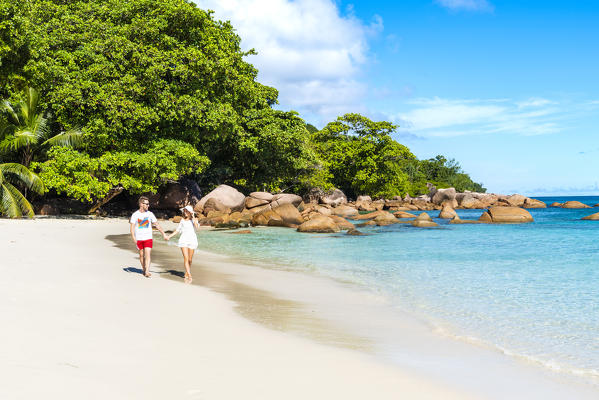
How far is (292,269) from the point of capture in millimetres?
10477

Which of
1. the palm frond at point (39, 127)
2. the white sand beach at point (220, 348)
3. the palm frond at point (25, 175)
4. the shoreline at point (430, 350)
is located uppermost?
the palm frond at point (39, 127)

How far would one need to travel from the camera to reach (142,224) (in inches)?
318

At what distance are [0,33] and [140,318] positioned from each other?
820 inches

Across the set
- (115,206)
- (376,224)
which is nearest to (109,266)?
(376,224)

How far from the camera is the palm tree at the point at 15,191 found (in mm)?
19016

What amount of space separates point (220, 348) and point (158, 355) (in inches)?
23.8

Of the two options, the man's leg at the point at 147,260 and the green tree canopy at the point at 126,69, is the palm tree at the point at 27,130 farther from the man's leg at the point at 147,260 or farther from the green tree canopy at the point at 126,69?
the man's leg at the point at 147,260

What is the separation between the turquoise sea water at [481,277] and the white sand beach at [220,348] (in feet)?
2.25

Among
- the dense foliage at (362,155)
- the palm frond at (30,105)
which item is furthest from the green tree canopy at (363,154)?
the palm frond at (30,105)

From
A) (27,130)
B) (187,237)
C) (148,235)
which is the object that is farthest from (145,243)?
(27,130)

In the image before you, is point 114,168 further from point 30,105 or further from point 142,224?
point 142,224

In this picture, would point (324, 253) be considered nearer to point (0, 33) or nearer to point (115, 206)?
point (0, 33)

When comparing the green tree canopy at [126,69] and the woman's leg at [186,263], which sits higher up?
the green tree canopy at [126,69]

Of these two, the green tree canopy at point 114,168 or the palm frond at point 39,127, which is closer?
the green tree canopy at point 114,168
